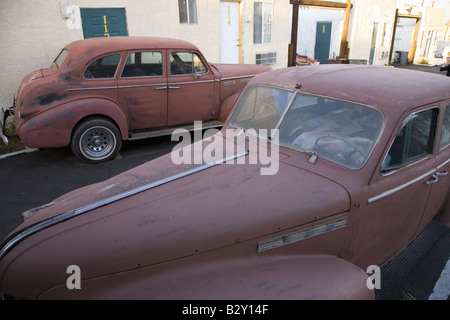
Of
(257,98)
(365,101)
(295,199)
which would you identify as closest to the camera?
(295,199)

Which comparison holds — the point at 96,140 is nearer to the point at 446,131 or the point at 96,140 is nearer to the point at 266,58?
the point at 446,131

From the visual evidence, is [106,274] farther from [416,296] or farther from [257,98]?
[416,296]

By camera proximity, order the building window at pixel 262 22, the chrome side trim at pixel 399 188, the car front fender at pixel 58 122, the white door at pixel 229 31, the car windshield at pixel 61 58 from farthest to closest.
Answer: the building window at pixel 262 22 → the white door at pixel 229 31 → the car windshield at pixel 61 58 → the car front fender at pixel 58 122 → the chrome side trim at pixel 399 188

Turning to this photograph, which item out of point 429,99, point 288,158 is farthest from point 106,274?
point 429,99

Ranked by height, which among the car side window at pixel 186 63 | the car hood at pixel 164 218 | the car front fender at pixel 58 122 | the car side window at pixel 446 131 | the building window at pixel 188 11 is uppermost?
the building window at pixel 188 11

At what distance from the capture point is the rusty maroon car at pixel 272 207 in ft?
6.07

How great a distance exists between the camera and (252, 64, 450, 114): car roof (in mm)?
2520

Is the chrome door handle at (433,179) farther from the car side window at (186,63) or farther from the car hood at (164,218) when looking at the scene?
the car side window at (186,63)

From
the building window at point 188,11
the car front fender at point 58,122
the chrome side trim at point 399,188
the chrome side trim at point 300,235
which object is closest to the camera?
the chrome side trim at point 300,235

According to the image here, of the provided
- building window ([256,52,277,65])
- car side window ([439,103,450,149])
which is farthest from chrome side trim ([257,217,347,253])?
building window ([256,52,277,65])

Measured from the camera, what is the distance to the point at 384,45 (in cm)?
1747

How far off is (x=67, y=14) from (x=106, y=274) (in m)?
7.30

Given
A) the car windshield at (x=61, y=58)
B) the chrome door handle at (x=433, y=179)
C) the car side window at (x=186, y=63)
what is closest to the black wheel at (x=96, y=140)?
the car windshield at (x=61, y=58)

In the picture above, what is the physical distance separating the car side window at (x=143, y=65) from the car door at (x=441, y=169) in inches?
177
